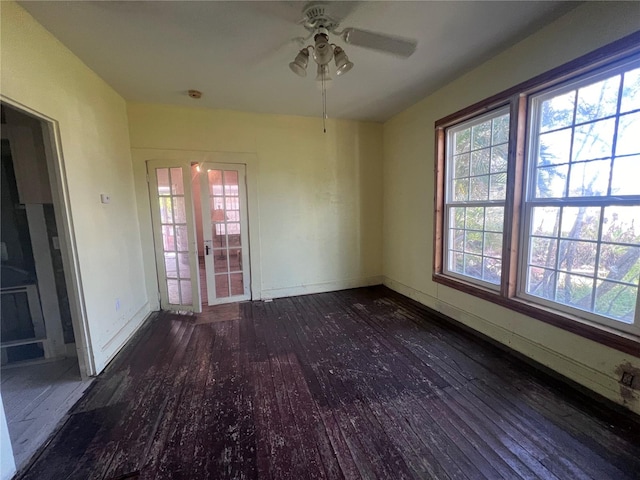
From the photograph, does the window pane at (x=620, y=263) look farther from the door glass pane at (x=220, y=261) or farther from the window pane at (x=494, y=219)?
the door glass pane at (x=220, y=261)

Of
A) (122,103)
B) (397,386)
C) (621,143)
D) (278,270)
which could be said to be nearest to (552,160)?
(621,143)

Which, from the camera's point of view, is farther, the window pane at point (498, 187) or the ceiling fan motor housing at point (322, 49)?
the window pane at point (498, 187)

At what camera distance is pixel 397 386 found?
2158 mm

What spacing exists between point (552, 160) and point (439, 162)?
1.23 m

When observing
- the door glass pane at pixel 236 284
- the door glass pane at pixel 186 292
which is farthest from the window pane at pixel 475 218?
the door glass pane at pixel 186 292

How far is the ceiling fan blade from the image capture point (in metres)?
1.77

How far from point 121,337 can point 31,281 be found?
3.08 ft

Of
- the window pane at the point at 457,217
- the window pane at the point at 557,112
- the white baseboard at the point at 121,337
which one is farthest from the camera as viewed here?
the window pane at the point at 457,217

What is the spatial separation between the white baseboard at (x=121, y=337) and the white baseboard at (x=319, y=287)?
1590mm

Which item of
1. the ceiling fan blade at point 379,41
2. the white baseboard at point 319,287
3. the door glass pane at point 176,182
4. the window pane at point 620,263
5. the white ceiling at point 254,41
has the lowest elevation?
the white baseboard at point 319,287

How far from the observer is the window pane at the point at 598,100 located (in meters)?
1.91

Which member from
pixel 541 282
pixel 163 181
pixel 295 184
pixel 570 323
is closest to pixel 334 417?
pixel 570 323

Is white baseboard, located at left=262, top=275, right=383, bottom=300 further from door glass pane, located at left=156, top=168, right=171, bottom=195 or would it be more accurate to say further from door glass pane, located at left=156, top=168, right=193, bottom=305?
door glass pane, located at left=156, top=168, right=171, bottom=195

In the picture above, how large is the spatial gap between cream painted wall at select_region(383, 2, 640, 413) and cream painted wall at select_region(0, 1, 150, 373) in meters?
3.70
